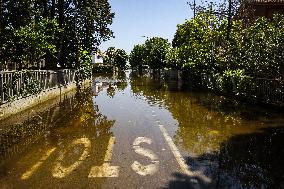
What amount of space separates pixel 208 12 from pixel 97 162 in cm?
3382

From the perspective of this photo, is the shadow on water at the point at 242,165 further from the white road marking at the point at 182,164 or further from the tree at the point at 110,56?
the tree at the point at 110,56

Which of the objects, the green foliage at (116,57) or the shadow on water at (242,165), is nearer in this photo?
the shadow on water at (242,165)

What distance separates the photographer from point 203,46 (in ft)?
108

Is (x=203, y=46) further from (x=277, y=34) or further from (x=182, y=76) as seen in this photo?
(x=277, y=34)

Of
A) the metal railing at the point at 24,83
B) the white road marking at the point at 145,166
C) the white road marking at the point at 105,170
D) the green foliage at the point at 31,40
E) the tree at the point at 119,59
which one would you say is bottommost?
the white road marking at the point at 105,170

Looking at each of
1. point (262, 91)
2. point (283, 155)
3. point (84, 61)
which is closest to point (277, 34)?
point (262, 91)

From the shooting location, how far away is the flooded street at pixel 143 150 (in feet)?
22.1

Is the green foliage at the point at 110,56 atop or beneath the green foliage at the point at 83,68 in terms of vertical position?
atop

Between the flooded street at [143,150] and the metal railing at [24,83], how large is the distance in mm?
1343

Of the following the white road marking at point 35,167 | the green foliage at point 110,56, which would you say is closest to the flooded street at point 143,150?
the white road marking at point 35,167

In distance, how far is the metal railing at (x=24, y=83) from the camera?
15.7m

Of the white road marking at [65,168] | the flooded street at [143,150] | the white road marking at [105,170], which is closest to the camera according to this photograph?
the flooded street at [143,150]

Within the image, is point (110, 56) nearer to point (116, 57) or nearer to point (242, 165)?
point (116, 57)

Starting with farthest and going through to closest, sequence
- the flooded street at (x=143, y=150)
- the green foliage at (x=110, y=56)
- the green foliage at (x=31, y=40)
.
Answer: the green foliage at (x=110, y=56)
the green foliage at (x=31, y=40)
the flooded street at (x=143, y=150)
